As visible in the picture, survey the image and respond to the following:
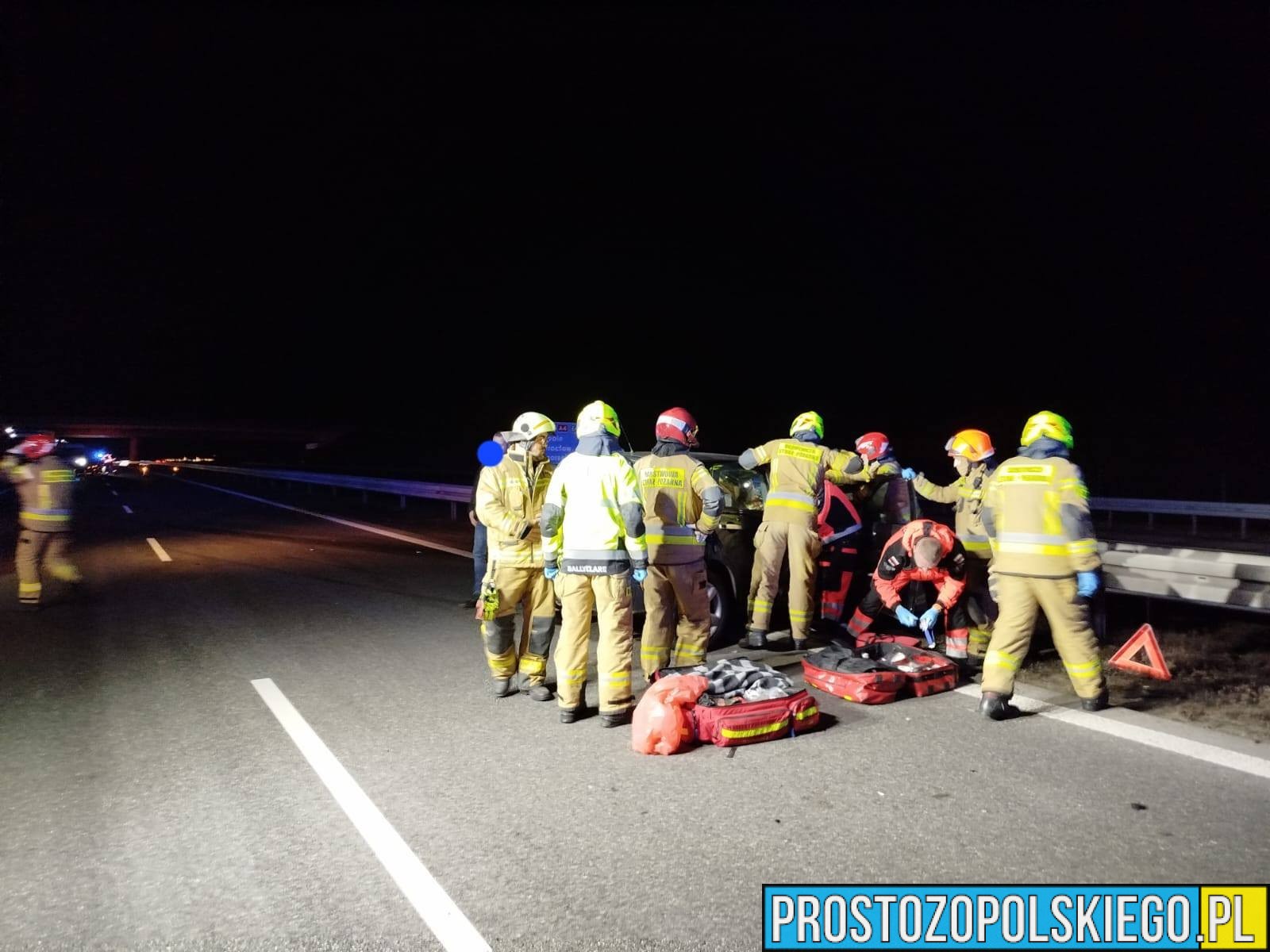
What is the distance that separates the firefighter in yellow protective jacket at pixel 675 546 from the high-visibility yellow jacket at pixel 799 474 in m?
1.01

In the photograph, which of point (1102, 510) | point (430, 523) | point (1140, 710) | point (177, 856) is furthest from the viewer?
point (1102, 510)

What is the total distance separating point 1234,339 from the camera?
58625 millimetres

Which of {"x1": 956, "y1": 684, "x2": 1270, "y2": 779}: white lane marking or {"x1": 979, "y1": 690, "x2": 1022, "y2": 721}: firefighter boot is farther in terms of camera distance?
{"x1": 979, "y1": 690, "x2": 1022, "y2": 721}: firefighter boot

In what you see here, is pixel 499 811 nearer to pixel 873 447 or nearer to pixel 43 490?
pixel 873 447

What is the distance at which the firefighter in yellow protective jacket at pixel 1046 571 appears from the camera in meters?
5.14

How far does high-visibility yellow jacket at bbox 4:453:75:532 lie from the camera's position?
9125 mm

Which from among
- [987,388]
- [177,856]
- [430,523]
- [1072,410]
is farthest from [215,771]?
[987,388]

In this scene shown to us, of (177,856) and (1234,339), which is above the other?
(1234,339)

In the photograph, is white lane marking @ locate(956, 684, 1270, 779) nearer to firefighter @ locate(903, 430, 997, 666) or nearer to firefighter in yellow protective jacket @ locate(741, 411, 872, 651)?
firefighter @ locate(903, 430, 997, 666)

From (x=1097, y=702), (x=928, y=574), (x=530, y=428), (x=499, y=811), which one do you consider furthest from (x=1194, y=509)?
(x=499, y=811)

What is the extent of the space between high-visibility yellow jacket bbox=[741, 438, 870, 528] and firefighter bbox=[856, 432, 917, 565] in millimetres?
418

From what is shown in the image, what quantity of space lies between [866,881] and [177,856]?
2.85 m

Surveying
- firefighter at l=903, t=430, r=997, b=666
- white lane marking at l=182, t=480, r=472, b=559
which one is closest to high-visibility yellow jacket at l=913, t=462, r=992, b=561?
firefighter at l=903, t=430, r=997, b=666

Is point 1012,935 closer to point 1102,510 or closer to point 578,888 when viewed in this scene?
point 578,888
